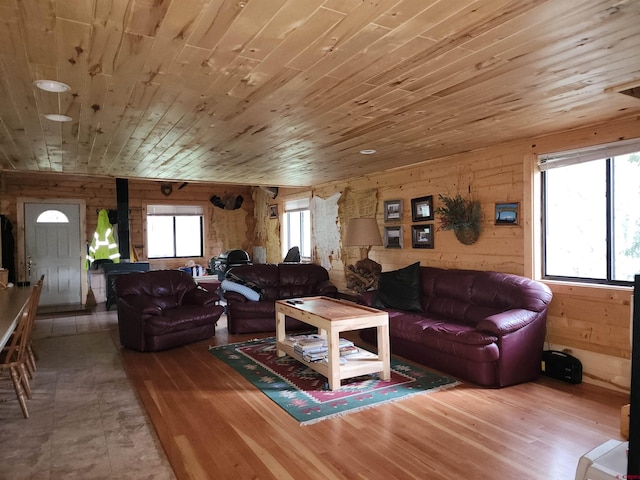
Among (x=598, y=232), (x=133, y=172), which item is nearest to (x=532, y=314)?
(x=598, y=232)

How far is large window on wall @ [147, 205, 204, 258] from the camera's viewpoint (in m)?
9.02

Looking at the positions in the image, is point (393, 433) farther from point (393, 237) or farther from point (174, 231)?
point (174, 231)

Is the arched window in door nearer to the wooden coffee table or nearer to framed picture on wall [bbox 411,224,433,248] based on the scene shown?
the wooden coffee table

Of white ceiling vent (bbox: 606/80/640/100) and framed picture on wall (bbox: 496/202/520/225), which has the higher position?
white ceiling vent (bbox: 606/80/640/100)

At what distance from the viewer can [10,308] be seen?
3520mm

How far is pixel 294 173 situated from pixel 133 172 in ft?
7.33

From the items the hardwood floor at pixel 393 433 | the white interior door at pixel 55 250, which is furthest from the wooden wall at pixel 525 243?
the white interior door at pixel 55 250

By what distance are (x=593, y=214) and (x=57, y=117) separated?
4513 millimetres

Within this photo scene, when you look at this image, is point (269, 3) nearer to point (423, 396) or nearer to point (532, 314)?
point (423, 396)

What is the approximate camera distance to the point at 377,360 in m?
3.88

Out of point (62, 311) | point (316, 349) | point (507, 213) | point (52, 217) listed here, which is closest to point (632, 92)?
point (507, 213)

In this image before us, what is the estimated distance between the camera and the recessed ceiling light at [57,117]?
3144 millimetres

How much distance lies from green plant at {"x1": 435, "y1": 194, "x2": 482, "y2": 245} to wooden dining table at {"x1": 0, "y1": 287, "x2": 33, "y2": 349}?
4.12 metres

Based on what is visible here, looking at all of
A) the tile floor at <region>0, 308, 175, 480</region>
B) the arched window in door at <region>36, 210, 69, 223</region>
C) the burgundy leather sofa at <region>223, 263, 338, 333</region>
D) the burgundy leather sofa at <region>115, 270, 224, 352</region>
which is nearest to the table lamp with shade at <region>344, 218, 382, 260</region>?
the burgundy leather sofa at <region>223, 263, 338, 333</region>
